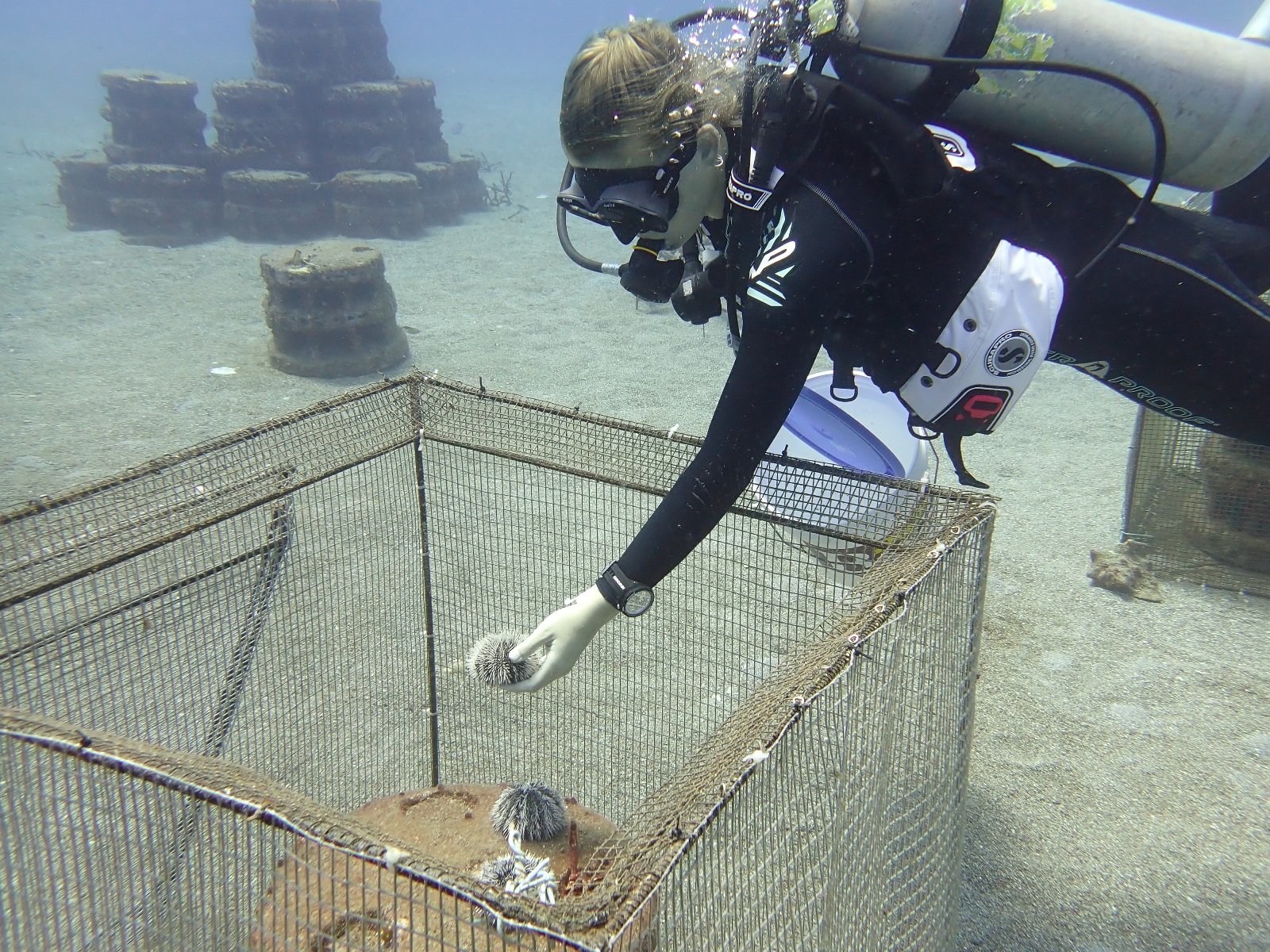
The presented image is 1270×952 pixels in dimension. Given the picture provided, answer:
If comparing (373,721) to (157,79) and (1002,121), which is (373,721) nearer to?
(1002,121)

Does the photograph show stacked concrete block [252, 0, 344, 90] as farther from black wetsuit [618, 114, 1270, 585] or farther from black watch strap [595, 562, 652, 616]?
black watch strap [595, 562, 652, 616]

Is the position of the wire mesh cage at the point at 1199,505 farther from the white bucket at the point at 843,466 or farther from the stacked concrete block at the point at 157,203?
the stacked concrete block at the point at 157,203

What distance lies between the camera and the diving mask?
1640 mm

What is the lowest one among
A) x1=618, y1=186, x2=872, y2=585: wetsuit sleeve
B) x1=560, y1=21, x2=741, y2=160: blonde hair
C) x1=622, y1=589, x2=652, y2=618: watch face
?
x1=622, y1=589, x2=652, y2=618: watch face

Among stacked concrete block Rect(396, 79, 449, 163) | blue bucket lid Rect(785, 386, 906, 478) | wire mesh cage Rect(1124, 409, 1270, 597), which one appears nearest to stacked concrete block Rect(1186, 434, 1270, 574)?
wire mesh cage Rect(1124, 409, 1270, 597)

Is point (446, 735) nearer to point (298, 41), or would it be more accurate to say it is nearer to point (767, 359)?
point (767, 359)

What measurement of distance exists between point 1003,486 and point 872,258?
448cm

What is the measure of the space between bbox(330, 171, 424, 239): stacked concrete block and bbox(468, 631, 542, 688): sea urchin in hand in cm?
1413

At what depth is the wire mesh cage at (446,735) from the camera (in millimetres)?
1110

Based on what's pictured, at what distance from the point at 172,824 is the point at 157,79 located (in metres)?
17.6

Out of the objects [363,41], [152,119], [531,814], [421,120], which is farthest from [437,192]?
[531,814]

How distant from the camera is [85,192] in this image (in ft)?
46.5

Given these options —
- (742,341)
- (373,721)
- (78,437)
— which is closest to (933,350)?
Answer: (742,341)

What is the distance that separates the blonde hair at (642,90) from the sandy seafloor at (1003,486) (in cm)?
237
